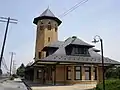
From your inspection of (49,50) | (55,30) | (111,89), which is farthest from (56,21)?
(111,89)

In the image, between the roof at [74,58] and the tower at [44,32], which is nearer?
the roof at [74,58]

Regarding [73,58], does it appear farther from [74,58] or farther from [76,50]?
[76,50]

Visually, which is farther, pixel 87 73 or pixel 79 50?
pixel 79 50

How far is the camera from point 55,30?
36.7 metres

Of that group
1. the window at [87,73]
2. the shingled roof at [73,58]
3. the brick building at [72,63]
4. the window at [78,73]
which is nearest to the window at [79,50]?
the brick building at [72,63]

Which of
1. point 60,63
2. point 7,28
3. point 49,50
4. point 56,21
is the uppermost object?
point 56,21

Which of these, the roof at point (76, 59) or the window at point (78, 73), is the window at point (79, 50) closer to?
the roof at point (76, 59)

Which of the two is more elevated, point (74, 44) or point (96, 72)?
point (74, 44)

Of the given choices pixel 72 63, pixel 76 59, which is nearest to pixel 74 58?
pixel 76 59

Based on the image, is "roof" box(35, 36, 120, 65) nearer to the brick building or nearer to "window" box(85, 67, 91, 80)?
the brick building

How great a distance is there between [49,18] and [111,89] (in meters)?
24.2

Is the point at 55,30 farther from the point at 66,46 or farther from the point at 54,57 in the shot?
the point at 54,57

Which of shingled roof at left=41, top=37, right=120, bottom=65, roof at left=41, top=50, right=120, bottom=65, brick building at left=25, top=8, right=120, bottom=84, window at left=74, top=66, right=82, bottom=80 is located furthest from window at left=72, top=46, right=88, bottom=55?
window at left=74, top=66, right=82, bottom=80

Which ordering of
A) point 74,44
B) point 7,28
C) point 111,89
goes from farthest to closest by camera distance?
point 74,44 < point 7,28 < point 111,89
